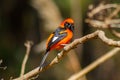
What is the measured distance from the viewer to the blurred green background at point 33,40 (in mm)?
10438

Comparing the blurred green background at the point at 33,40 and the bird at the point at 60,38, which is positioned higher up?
the bird at the point at 60,38

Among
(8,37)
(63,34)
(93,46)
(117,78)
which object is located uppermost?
(63,34)

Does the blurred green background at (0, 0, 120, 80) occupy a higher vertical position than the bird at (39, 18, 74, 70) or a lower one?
lower

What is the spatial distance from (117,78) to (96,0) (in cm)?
210

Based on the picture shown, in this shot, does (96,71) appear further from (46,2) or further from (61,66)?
(46,2)

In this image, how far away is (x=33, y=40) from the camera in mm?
11172

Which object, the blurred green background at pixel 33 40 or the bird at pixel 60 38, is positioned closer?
the bird at pixel 60 38

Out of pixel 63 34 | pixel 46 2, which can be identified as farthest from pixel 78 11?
pixel 63 34

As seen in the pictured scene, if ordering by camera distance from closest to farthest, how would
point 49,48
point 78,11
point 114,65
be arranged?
→ point 49,48 → point 78,11 → point 114,65

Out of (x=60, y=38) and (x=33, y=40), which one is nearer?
(x=60, y=38)

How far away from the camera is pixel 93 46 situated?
11.3 metres

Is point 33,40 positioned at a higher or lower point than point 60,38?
lower

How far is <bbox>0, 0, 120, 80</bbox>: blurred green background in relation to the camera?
1044cm

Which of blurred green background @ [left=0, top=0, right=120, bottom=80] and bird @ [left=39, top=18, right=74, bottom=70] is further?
blurred green background @ [left=0, top=0, right=120, bottom=80]
